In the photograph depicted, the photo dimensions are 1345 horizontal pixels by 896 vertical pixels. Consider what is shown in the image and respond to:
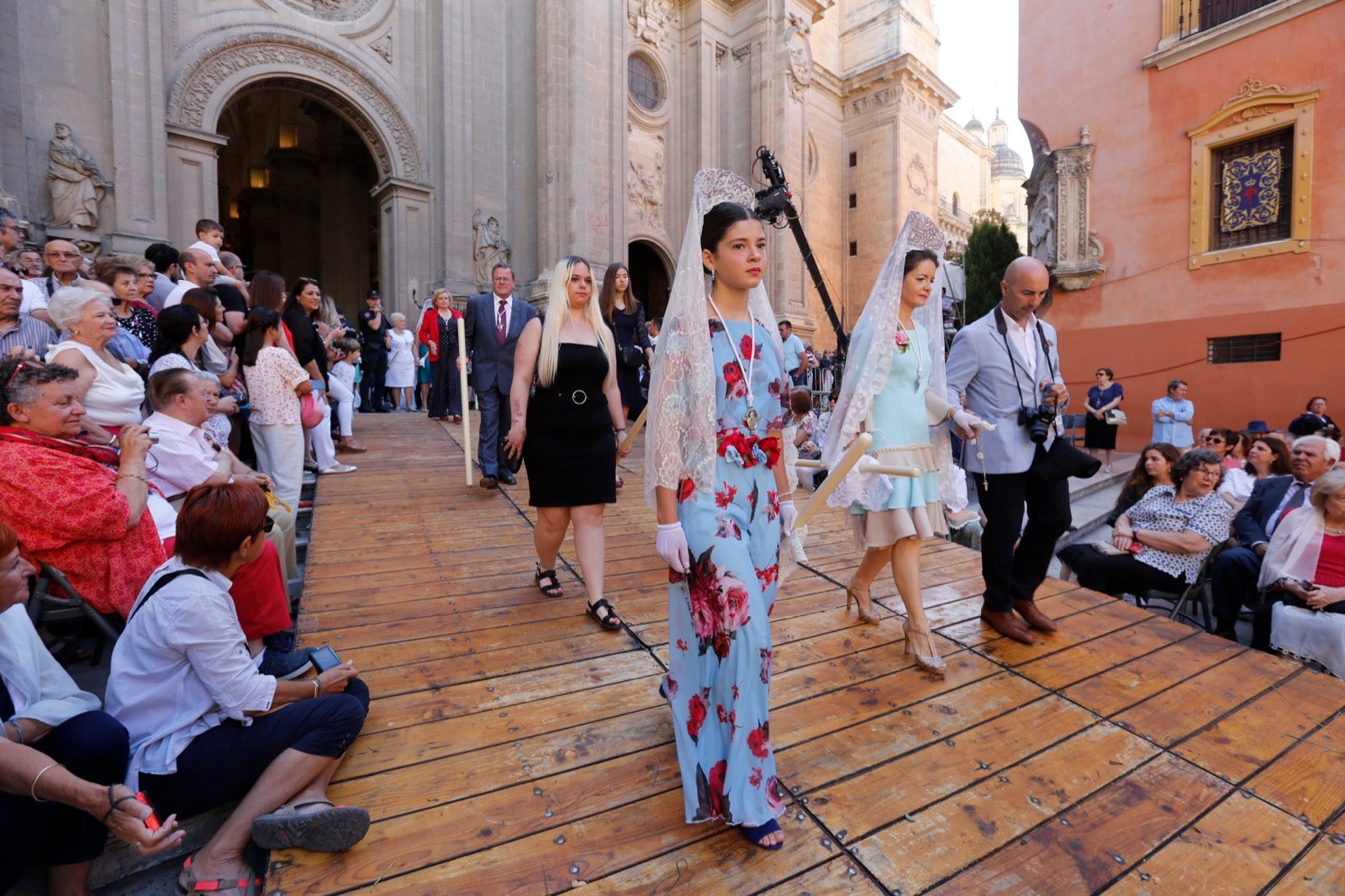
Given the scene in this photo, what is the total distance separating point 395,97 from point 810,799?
1517cm

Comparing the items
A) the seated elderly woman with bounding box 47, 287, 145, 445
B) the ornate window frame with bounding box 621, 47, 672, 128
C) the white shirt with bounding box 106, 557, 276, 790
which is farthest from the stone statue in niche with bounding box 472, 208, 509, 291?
the white shirt with bounding box 106, 557, 276, 790

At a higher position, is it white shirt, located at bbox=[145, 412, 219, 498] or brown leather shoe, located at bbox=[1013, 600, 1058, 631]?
white shirt, located at bbox=[145, 412, 219, 498]

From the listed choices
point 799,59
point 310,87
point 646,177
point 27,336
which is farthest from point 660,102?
point 27,336

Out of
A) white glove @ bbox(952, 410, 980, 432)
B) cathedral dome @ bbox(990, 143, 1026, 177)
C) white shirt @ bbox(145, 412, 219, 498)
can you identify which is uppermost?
cathedral dome @ bbox(990, 143, 1026, 177)

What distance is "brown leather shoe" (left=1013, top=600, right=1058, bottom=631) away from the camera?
12.1 ft

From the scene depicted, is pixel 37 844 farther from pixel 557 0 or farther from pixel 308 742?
pixel 557 0

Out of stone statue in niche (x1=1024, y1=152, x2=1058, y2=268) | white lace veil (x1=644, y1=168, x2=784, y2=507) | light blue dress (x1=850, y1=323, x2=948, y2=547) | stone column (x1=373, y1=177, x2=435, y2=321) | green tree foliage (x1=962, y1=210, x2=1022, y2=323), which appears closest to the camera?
white lace veil (x1=644, y1=168, x2=784, y2=507)

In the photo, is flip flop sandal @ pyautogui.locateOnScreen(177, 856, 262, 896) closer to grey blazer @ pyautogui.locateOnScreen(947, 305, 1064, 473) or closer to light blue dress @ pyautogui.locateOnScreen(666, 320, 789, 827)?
light blue dress @ pyautogui.locateOnScreen(666, 320, 789, 827)

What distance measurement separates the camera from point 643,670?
3.08m

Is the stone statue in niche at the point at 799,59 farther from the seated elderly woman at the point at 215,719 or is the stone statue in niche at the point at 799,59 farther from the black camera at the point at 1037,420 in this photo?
the seated elderly woman at the point at 215,719

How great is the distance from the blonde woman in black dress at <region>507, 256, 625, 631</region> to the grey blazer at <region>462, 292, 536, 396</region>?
89.1 inches

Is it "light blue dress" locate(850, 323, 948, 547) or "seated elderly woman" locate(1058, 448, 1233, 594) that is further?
"seated elderly woman" locate(1058, 448, 1233, 594)

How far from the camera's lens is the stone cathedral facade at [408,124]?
1035 centimetres

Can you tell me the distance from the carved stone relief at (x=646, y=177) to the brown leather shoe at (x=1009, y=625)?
16.1 metres
